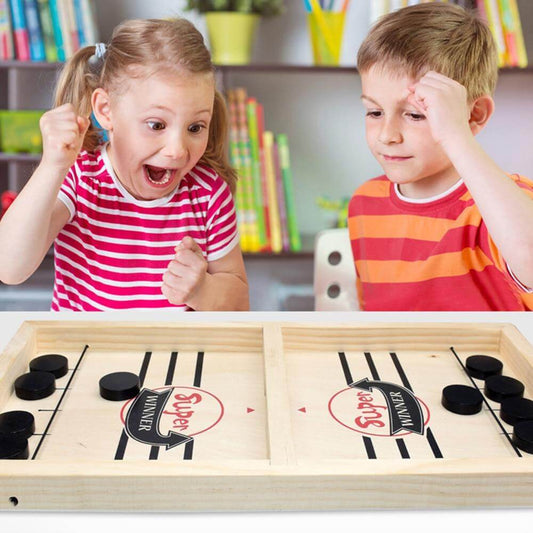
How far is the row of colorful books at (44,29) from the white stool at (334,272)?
105 centimetres

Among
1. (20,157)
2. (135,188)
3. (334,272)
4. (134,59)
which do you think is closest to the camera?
(134,59)

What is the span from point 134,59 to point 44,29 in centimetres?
115

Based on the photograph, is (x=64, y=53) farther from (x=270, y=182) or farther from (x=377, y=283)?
(x=377, y=283)

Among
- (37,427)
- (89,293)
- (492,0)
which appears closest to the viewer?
(37,427)

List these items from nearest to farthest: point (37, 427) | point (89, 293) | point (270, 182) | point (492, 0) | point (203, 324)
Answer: point (37, 427) < point (203, 324) < point (89, 293) < point (492, 0) < point (270, 182)

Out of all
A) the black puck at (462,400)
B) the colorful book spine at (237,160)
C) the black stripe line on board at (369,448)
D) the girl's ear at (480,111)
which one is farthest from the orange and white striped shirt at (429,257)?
the colorful book spine at (237,160)

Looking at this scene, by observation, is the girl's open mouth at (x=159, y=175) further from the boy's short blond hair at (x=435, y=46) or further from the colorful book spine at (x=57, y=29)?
the colorful book spine at (x=57, y=29)

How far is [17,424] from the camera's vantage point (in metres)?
0.62

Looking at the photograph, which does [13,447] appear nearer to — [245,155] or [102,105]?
[102,105]

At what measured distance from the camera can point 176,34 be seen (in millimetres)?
1071

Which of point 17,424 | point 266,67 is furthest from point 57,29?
point 17,424

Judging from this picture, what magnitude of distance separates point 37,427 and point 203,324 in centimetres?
23

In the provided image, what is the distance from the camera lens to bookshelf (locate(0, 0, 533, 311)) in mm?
2273

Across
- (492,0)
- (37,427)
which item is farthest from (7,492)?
(492,0)
